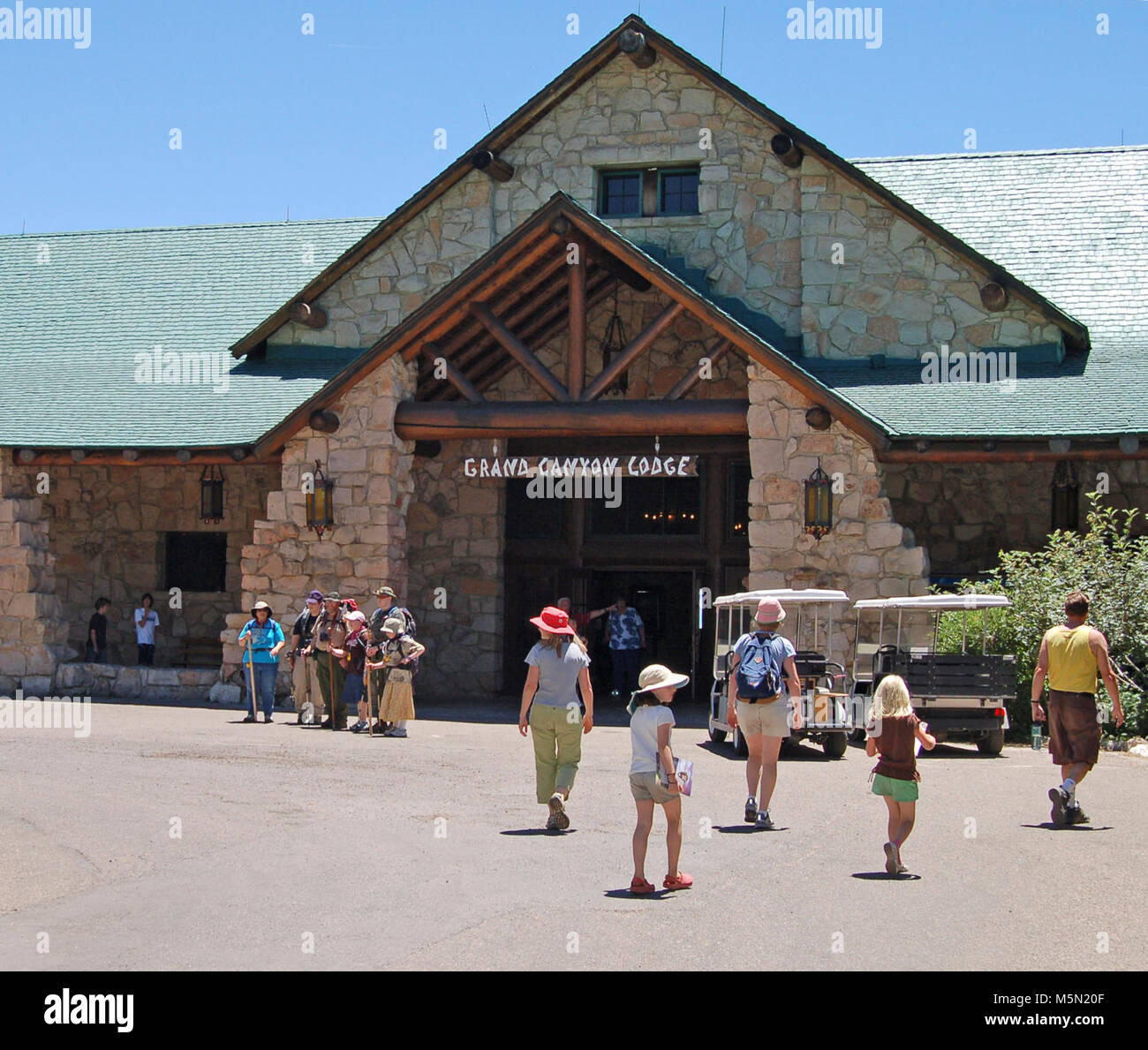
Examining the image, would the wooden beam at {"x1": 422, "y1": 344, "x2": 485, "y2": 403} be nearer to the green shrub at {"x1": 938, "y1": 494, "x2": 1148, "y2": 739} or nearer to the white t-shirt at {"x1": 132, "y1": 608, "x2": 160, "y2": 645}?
the white t-shirt at {"x1": 132, "y1": 608, "x2": 160, "y2": 645}

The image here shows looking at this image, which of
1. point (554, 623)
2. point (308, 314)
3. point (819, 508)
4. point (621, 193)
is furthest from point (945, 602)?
point (308, 314)

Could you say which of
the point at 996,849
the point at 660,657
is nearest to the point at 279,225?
the point at 660,657

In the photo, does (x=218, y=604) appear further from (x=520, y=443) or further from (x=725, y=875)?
(x=725, y=875)

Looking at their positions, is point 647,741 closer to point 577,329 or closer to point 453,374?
point 577,329

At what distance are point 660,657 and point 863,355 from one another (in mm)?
5724

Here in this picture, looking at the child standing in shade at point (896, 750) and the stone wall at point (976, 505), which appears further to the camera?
Result: the stone wall at point (976, 505)

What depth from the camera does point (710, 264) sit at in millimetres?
20578

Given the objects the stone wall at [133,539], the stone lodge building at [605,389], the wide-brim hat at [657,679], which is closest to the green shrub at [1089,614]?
the stone lodge building at [605,389]

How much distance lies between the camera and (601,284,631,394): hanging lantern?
20.9m

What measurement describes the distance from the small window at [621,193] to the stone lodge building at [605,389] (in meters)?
0.04

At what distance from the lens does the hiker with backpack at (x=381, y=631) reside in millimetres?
16109

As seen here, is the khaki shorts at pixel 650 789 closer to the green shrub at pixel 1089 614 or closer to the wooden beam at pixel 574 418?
the green shrub at pixel 1089 614

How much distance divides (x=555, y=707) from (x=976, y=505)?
1152 cm

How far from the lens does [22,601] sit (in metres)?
20.2
